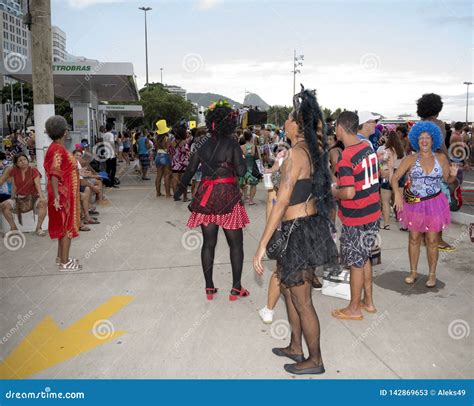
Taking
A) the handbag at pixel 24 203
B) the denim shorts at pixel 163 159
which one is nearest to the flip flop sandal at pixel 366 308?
the handbag at pixel 24 203

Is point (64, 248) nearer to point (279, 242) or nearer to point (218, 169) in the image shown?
point (218, 169)

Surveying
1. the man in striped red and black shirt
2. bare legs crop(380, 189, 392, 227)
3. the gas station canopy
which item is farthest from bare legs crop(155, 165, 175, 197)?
the man in striped red and black shirt

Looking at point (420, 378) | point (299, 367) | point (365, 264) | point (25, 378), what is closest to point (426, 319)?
point (365, 264)

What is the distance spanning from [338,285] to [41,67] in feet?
18.9

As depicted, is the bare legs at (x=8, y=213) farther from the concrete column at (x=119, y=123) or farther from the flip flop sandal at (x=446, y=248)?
the concrete column at (x=119, y=123)

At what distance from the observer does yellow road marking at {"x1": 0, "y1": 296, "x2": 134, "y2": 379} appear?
3.39 meters

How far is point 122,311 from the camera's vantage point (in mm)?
4309

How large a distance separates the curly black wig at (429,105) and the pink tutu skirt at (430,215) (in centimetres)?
129

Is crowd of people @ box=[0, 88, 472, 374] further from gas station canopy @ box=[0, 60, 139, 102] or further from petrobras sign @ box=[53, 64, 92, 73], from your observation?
gas station canopy @ box=[0, 60, 139, 102]

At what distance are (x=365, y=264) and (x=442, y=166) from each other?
1.47 meters

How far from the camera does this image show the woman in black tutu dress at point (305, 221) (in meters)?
3.05

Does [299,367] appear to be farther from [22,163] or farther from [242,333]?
[22,163]

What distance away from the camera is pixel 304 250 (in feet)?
10.2

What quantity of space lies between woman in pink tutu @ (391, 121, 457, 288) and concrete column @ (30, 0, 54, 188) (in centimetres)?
545
